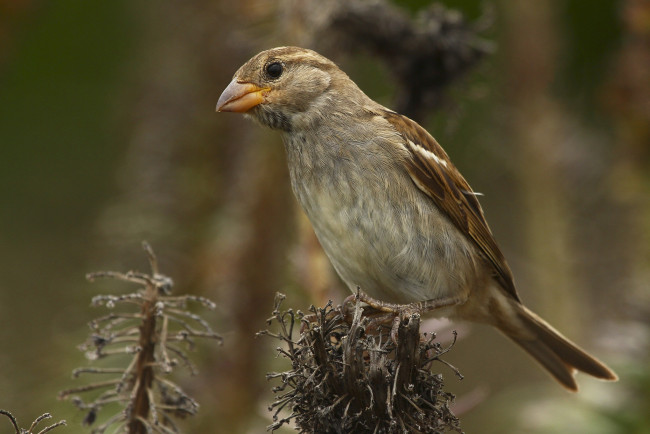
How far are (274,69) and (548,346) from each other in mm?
1618

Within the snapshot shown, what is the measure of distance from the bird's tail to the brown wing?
14cm

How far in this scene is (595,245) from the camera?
17.7 ft

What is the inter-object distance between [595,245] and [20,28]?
3.37 m

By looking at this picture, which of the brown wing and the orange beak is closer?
the orange beak

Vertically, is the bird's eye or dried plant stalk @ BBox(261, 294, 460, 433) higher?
the bird's eye

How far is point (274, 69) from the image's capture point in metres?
3.56

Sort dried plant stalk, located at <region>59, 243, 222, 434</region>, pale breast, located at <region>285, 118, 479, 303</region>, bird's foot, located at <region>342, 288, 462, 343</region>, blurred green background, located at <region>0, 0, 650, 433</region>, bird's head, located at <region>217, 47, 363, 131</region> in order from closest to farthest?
dried plant stalk, located at <region>59, 243, 222, 434</region> → bird's foot, located at <region>342, 288, 462, 343</region> → pale breast, located at <region>285, 118, 479, 303</region> → bird's head, located at <region>217, 47, 363, 131</region> → blurred green background, located at <region>0, 0, 650, 433</region>

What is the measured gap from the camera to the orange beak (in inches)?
134

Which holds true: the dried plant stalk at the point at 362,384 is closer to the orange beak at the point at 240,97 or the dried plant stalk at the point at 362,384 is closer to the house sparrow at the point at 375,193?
the house sparrow at the point at 375,193

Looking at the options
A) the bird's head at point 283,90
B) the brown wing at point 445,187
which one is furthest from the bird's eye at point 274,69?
the brown wing at point 445,187

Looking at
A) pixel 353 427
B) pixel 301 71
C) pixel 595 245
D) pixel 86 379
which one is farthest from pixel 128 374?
pixel 595 245

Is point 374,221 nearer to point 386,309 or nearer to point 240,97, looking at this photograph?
point 386,309

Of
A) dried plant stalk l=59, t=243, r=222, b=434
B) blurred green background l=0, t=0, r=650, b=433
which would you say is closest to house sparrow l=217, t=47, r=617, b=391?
blurred green background l=0, t=0, r=650, b=433

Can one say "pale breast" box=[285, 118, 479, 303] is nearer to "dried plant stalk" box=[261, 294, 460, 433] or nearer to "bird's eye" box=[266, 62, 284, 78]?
"bird's eye" box=[266, 62, 284, 78]
